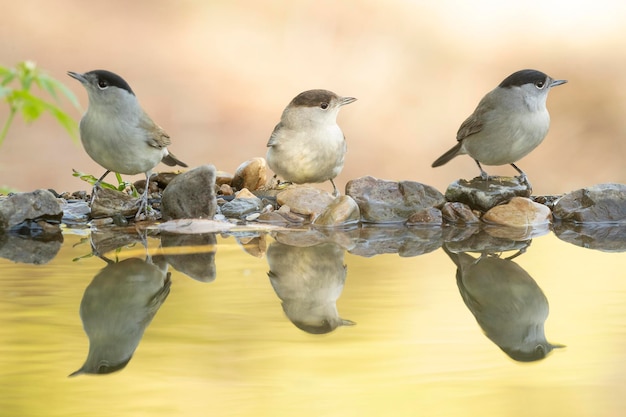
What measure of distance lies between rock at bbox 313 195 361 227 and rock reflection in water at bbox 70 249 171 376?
126cm

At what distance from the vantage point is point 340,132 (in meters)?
4.25

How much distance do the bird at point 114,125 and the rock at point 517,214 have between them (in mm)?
1689

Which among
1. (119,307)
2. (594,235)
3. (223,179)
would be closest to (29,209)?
(223,179)

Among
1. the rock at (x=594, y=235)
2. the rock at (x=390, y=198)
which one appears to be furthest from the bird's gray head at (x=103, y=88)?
the rock at (x=594, y=235)

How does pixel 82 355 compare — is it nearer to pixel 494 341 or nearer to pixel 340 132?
pixel 494 341

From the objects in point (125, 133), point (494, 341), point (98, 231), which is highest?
point (494, 341)

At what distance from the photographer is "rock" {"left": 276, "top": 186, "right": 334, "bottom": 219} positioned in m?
3.97

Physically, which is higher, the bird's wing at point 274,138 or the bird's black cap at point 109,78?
the bird's black cap at point 109,78

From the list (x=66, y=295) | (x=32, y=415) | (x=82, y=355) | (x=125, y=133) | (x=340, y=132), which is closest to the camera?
(x=32, y=415)

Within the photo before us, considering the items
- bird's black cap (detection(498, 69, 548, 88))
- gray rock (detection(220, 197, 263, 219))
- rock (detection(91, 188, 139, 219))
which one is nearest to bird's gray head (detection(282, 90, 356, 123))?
gray rock (detection(220, 197, 263, 219))

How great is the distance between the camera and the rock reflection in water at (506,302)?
5.05ft

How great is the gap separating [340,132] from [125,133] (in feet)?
4.01

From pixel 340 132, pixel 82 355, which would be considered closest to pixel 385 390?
pixel 82 355

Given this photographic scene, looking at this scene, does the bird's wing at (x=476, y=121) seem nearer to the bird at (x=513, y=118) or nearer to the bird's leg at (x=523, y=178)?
the bird at (x=513, y=118)
